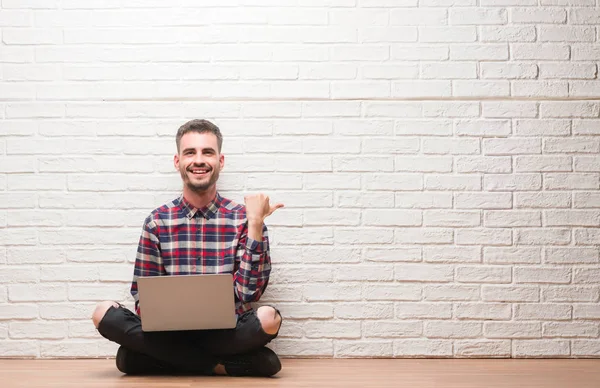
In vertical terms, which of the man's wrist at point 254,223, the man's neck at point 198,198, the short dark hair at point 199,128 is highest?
the short dark hair at point 199,128

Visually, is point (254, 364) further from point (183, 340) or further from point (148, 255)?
point (148, 255)

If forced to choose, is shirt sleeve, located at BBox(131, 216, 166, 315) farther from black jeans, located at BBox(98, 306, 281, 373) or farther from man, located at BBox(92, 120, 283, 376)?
black jeans, located at BBox(98, 306, 281, 373)

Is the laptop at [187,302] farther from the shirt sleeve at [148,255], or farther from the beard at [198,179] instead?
the beard at [198,179]

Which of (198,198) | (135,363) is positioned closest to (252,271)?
(198,198)

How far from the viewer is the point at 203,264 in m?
2.81

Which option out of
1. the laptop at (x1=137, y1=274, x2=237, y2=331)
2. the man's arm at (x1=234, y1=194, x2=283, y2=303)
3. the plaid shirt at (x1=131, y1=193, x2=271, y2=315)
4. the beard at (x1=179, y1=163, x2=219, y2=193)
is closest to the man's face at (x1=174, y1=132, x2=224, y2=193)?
the beard at (x1=179, y1=163, x2=219, y2=193)

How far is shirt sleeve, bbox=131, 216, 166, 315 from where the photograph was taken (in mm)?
2803

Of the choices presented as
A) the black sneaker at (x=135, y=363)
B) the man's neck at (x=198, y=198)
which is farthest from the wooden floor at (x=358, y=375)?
the man's neck at (x=198, y=198)

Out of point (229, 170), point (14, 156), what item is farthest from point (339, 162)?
point (14, 156)

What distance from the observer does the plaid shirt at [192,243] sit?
110 inches

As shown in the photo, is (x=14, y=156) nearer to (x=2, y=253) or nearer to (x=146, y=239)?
(x=2, y=253)

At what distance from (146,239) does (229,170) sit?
0.51m

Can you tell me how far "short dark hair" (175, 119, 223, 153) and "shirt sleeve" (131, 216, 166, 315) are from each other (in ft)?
1.29

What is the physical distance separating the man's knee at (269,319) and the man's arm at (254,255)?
14 centimetres
